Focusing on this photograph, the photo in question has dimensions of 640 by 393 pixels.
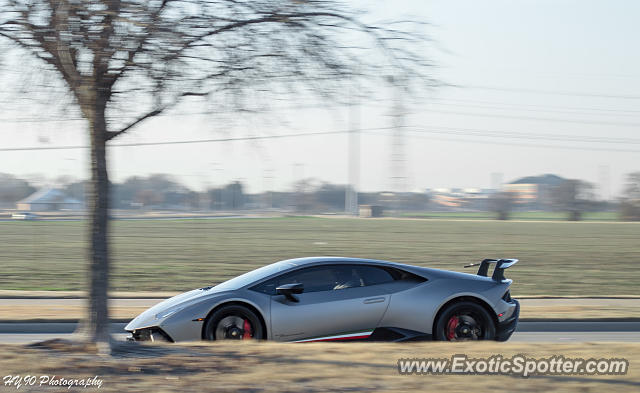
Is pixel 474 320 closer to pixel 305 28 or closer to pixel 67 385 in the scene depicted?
pixel 305 28

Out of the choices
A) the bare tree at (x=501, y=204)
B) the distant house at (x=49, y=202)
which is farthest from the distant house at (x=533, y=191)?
the distant house at (x=49, y=202)

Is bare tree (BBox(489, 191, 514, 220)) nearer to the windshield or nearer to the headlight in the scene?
the windshield

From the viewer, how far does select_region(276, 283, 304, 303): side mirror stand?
308 inches

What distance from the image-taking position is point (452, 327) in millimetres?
8086

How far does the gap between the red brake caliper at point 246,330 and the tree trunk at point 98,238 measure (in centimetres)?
178

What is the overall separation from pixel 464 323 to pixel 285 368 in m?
3.24

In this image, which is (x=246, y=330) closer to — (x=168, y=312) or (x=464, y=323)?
(x=168, y=312)

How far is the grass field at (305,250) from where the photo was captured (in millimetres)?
20469

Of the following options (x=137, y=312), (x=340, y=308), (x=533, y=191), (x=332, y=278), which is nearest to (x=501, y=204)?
(x=533, y=191)

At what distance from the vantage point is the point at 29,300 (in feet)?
47.5

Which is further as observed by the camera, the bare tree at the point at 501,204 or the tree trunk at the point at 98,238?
the bare tree at the point at 501,204

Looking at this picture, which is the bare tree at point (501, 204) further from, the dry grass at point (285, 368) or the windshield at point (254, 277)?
the dry grass at point (285, 368)

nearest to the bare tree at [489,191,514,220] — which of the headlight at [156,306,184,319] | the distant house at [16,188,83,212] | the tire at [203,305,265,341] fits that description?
the distant house at [16,188,83,212]

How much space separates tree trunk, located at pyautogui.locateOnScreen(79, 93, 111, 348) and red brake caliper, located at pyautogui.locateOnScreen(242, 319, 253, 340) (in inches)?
70.2
